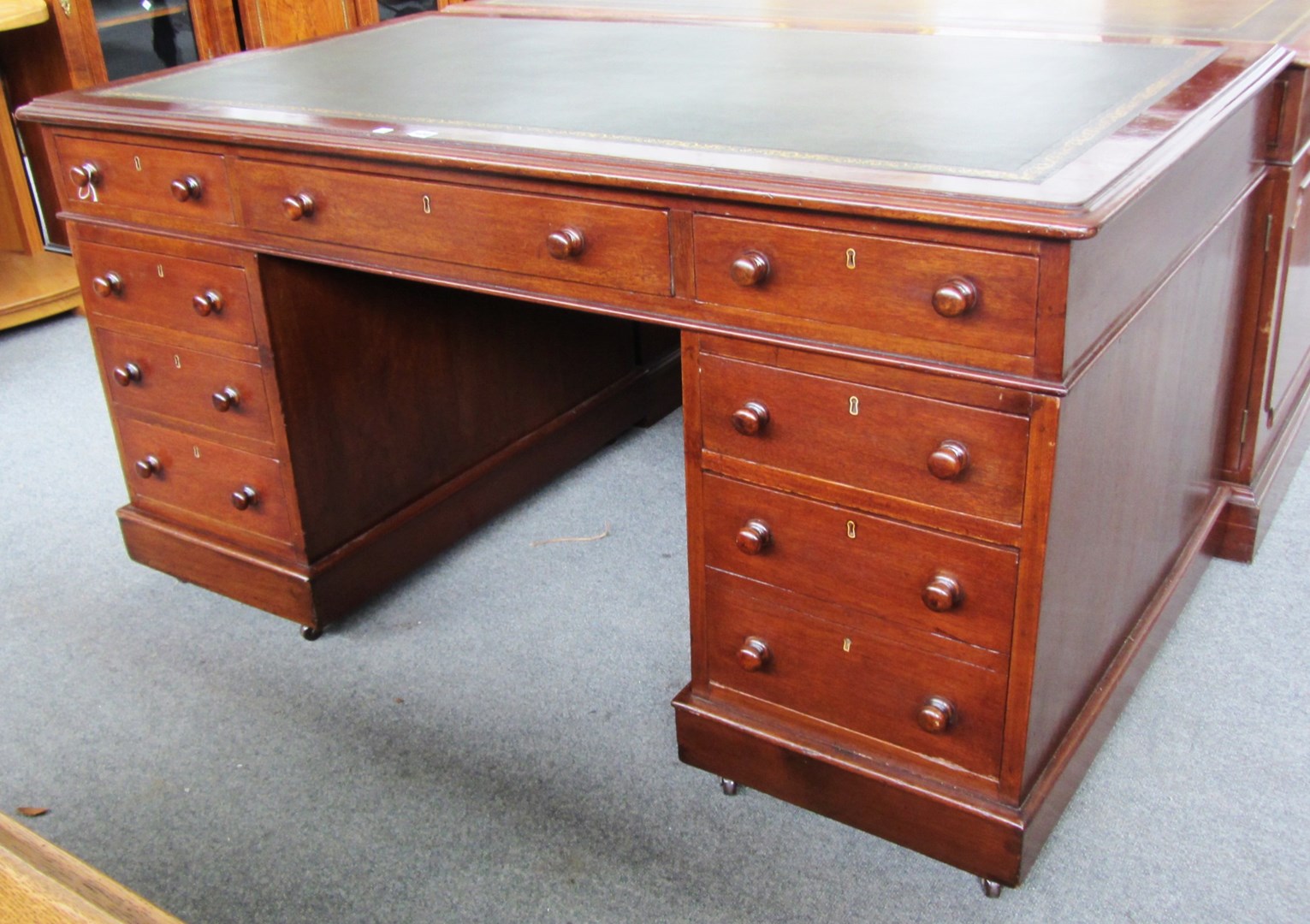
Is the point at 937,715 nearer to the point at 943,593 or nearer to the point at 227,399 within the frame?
the point at 943,593

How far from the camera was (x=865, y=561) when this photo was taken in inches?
62.1

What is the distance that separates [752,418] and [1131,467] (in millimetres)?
555

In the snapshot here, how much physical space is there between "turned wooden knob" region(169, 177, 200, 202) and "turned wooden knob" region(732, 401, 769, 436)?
3.21 feet

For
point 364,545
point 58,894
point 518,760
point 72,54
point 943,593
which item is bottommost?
point 518,760

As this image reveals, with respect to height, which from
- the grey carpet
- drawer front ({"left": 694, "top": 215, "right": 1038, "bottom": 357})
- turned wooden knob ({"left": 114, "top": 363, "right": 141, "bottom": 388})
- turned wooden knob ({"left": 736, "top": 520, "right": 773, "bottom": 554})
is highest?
drawer front ({"left": 694, "top": 215, "right": 1038, "bottom": 357})

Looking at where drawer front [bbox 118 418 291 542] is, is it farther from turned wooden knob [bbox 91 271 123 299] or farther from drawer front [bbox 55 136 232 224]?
drawer front [bbox 55 136 232 224]

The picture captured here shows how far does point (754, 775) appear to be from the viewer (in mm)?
1804

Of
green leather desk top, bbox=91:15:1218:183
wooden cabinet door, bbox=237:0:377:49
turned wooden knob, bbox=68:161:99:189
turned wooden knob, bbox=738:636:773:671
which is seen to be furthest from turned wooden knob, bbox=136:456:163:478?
wooden cabinet door, bbox=237:0:377:49

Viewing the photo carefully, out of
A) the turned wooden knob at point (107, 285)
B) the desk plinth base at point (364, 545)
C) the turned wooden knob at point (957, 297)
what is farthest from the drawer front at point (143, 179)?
the turned wooden knob at point (957, 297)

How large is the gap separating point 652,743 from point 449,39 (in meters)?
1.38

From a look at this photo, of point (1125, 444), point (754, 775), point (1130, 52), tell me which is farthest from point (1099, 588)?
point (1130, 52)

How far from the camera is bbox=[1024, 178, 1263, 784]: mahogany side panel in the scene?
1.50 metres

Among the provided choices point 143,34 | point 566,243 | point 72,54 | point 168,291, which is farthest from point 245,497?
point 143,34

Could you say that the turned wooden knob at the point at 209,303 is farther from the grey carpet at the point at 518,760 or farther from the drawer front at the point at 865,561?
the drawer front at the point at 865,561
